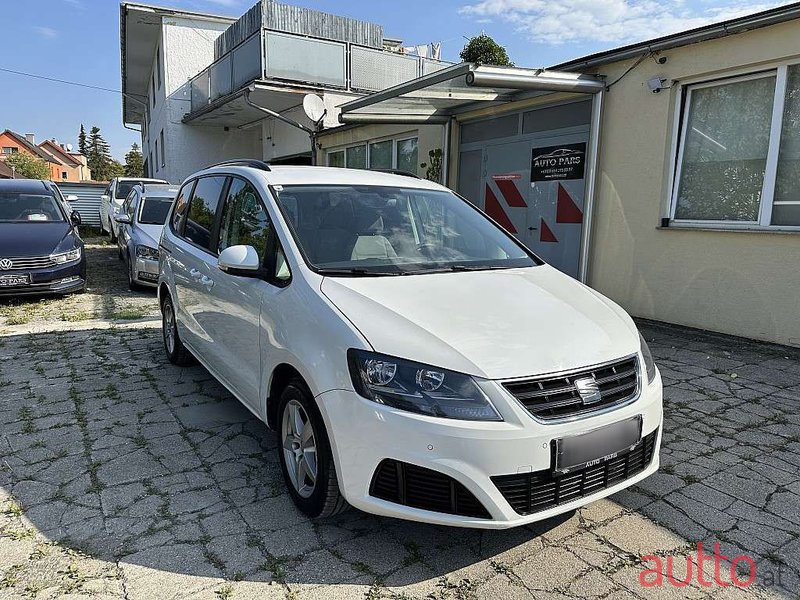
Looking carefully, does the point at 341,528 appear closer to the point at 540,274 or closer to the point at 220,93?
the point at 540,274

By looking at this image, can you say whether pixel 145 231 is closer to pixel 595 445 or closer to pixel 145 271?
pixel 145 271

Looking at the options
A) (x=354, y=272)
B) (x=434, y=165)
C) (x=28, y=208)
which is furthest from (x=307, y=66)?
(x=354, y=272)

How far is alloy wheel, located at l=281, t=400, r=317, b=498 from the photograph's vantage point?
2.80 meters

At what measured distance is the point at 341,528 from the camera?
111 inches

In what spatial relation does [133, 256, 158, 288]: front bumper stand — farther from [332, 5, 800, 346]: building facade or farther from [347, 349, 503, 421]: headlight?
[347, 349, 503, 421]: headlight

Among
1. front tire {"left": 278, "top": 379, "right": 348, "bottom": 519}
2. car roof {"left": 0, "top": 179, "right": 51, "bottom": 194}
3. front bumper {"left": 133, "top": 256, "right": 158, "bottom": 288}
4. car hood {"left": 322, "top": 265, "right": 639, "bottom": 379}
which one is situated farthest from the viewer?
car roof {"left": 0, "top": 179, "right": 51, "bottom": 194}

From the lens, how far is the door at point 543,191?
26.5 ft

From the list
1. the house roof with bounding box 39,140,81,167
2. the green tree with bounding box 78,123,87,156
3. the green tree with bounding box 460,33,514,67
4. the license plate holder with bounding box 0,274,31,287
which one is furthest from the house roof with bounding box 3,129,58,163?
the license plate holder with bounding box 0,274,31,287

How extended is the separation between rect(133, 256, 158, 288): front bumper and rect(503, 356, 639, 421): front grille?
8.14 metres

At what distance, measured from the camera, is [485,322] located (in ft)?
8.64

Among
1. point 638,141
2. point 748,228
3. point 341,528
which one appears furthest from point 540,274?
point 638,141

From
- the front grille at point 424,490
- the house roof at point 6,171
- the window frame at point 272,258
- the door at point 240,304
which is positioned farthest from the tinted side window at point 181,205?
the house roof at point 6,171

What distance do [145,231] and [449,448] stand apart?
335 inches

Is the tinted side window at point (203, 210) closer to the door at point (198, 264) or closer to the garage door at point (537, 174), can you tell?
the door at point (198, 264)
